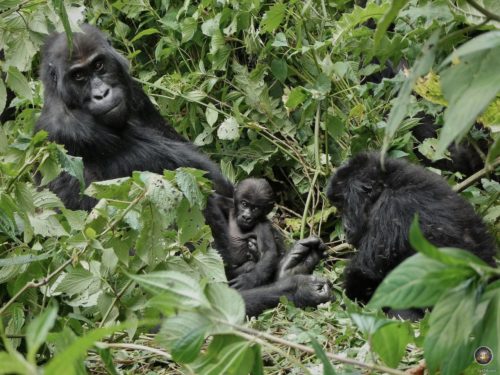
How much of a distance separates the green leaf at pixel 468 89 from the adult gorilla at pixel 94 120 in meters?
2.92

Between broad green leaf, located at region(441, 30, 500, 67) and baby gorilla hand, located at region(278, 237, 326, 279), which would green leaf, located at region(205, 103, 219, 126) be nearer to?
baby gorilla hand, located at region(278, 237, 326, 279)

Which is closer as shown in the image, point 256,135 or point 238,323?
point 238,323

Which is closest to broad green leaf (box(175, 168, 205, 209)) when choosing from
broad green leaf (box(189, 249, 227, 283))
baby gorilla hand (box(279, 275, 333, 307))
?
broad green leaf (box(189, 249, 227, 283))

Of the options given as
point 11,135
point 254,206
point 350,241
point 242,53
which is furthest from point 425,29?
point 11,135

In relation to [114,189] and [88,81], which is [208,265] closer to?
[114,189]

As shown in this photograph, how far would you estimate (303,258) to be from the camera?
176 inches

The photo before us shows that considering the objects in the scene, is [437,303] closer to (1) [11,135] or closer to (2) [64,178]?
(2) [64,178]

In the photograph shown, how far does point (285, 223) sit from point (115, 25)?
211cm

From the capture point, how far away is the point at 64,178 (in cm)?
451

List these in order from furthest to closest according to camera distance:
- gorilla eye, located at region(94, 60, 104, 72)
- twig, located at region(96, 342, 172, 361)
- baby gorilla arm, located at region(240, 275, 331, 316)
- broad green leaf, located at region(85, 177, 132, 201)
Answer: gorilla eye, located at region(94, 60, 104, 72), baby gorilla arm, located at region(240, 275, 331, 316), broad green leaf, located at region(85, 177, 132, 201), twig, located at region(96, 342, 172, 361)

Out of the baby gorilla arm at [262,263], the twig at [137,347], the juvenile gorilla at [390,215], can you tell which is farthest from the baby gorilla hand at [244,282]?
the twig at [137,347]

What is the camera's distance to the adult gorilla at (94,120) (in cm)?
443

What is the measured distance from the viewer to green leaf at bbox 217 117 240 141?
5324 mm

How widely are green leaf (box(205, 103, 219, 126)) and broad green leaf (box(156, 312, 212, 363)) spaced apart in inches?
154
